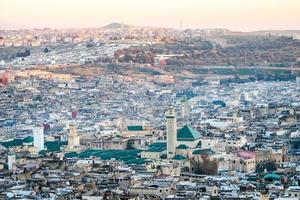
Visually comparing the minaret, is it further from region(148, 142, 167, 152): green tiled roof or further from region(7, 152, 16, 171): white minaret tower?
region(7, 152, 16, 171): white minaret tower

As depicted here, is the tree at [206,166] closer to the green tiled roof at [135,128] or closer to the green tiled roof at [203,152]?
the green tiled roof at [203,152]

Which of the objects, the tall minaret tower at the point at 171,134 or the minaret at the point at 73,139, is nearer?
the tall minaret tower at the point at 171,134

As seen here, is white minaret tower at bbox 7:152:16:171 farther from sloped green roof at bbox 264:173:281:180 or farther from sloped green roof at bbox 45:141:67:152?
sloped green roof at bbox 264:173:281:180

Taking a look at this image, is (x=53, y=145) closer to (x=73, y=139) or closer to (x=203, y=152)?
(x=73, y=139)

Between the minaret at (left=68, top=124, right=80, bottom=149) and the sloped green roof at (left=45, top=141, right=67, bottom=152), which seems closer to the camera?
the sloped green roof at (left=45, top=141, right=67, bottom=152)

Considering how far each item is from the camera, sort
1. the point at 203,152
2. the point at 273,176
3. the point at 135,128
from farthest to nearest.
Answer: the point at 135,128 → the point at 203,152 → the point at 273,176

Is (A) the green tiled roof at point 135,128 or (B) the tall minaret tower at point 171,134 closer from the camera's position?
(B) the tall minaret tower at point 171,134

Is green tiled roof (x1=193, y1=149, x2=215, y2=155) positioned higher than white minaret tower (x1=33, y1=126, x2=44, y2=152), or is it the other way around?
white minaret tower (x1=33, y1=126, x2=44, y2=152)

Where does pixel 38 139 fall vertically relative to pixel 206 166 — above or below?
above

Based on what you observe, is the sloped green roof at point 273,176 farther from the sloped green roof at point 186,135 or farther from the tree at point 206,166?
the sloped green roof at point 186,135

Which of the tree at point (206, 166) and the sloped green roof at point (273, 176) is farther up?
the sloped green roof at point (273, 176)

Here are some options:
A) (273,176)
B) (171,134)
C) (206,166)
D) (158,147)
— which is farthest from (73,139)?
(273,176)

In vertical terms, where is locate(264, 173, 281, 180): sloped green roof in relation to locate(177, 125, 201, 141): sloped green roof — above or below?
below

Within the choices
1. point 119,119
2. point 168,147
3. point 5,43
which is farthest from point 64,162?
point 5,43
